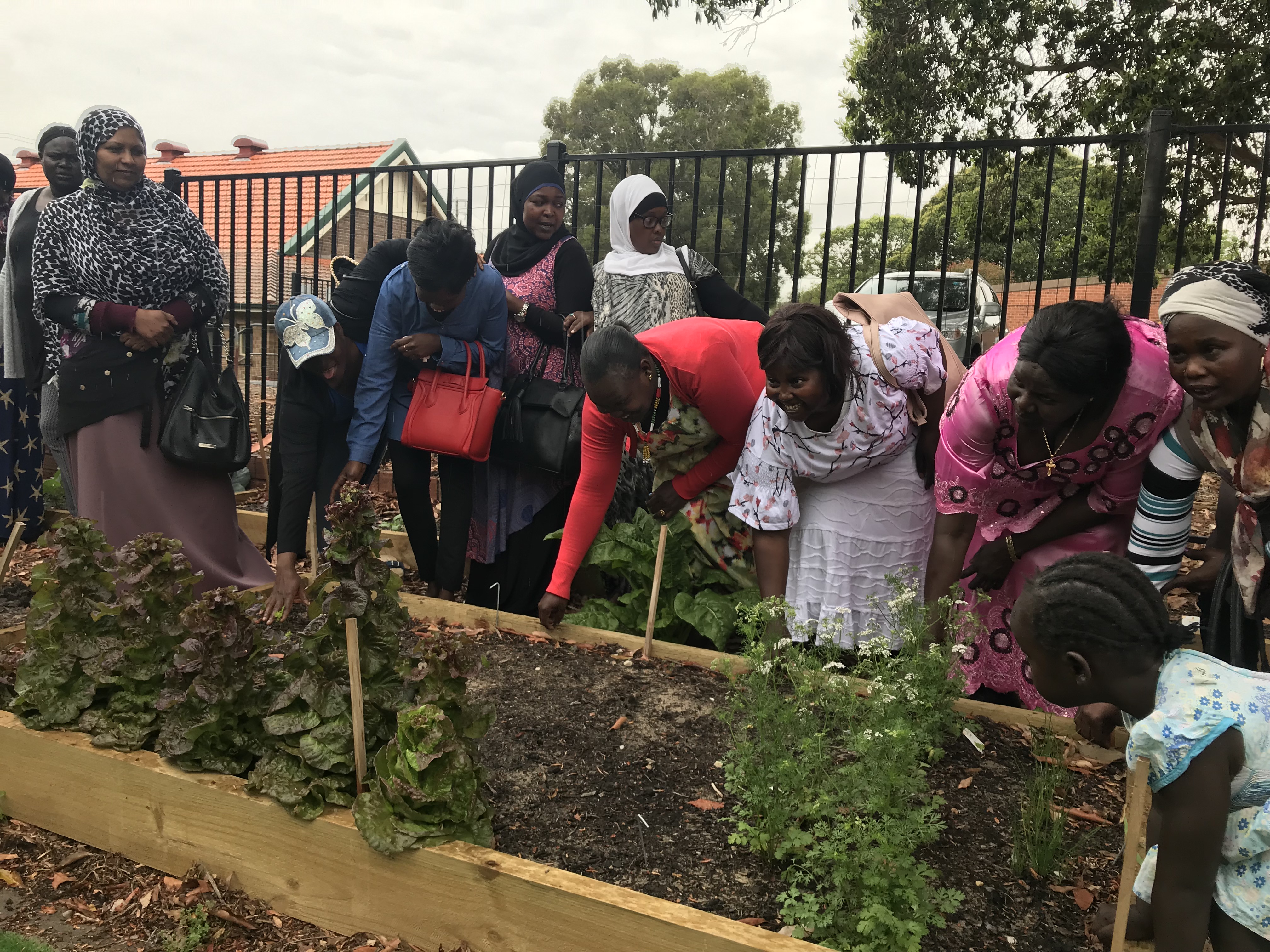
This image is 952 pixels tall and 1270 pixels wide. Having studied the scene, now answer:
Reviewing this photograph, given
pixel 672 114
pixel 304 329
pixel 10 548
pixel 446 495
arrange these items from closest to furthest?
pixel 10 548 < pixel 304 329 < pixel 446 495 < pixel 672 114

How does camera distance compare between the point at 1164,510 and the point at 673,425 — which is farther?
the point at 673,425

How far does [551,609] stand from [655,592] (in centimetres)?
52

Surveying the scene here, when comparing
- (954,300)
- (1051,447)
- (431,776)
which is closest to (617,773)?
(431,776)

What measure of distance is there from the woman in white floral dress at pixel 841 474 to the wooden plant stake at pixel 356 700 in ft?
4.99

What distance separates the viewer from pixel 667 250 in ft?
14.6

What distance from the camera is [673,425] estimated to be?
3.72 metres

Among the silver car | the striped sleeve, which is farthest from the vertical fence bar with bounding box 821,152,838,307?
the silver car

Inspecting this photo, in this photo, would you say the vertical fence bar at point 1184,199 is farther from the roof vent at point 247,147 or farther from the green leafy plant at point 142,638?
the roof vent at point 247,147

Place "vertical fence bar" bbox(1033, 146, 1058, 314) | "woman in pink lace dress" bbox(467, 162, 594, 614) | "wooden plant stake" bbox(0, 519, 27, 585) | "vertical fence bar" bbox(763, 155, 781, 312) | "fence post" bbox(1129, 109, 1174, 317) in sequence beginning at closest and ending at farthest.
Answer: "wooden plant stake" bbox(0, 519, 27, 585), "woman in pink lace dress" bbox(467, 162, 594, 614), "fence post" bbox(1129, 109, 1174, 317), "vertical fence bar" bbox(1033, 146, 1058, 314), "vertical fence bar" bbox(763, 155, 781, 312)

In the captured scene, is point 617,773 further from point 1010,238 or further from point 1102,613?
point 1010,238

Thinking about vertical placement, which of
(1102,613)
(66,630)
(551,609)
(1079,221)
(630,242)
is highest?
(1079,221)

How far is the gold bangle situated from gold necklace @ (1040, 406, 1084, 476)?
1.00 feet

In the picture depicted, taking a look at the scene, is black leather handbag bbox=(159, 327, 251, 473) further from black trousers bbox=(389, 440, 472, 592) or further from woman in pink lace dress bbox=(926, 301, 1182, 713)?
woman in pink lace dress bbox=(926, 301, 1182, 713)

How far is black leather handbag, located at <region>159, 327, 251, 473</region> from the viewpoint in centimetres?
422
